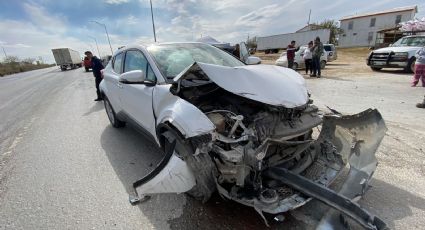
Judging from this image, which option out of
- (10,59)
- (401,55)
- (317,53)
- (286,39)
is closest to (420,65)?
(317,53)

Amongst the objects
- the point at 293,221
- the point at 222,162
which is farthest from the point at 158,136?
the point at 293,221

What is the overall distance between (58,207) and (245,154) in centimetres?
232

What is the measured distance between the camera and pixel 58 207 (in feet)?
9.90

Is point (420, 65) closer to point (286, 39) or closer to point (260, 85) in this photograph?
point (260, 85)

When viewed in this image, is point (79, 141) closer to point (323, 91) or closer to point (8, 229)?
point (8, 229)

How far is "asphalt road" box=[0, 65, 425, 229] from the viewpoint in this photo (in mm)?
2654

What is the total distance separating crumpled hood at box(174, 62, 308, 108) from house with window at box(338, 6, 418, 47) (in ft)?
170

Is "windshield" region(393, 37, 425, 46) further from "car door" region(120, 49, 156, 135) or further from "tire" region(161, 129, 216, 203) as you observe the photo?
"tire" region(161, 129, 216, 203)

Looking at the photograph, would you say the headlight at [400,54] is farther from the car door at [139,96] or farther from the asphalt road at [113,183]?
the car door at [139,96]

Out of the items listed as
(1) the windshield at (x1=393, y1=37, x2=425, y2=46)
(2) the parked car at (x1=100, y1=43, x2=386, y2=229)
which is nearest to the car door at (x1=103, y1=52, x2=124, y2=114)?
(2) the parked car at (x1=100, y1=43, x2=386, y2=229)

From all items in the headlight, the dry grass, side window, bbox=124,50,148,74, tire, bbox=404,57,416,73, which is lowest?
the dry grass

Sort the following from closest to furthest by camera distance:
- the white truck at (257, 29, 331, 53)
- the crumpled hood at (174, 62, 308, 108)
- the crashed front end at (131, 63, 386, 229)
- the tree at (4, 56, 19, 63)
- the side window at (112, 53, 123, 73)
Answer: the crashed front end at (131, 63, 386, 229)
the crumpled hood at (174, 62, 308, 108)
the side window at (112, 53, 123, 73)
the white truck at (257, 29, 331, 53)
the tree at (4, 56, 19, 63)

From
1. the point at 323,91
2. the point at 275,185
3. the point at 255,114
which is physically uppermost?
the point at 255,114

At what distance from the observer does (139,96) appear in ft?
11.9
